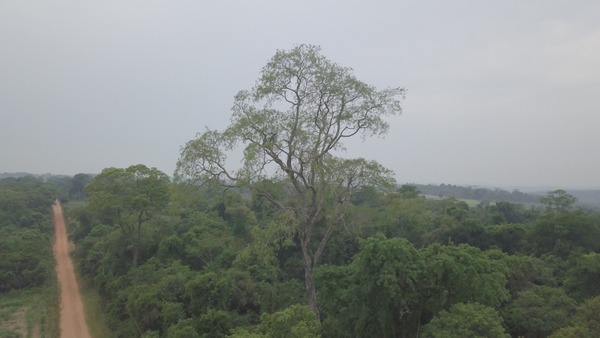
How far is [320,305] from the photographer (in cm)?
1350

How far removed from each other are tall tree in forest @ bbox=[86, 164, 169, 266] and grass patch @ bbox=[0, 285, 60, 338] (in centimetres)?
482

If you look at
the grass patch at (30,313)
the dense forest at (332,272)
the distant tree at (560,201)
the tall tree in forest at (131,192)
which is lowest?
the grass patch at (30,313)

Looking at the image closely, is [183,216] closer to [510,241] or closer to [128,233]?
[128,233]

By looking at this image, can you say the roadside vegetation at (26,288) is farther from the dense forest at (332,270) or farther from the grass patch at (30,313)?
the dense forest at (332,270)

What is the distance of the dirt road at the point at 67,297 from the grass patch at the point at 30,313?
36 cm

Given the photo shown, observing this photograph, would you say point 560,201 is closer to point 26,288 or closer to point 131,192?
point 131,192

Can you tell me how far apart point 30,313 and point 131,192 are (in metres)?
7.90

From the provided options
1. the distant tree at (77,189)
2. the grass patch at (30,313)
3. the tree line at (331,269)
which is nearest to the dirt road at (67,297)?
the grass patch at (30,313)

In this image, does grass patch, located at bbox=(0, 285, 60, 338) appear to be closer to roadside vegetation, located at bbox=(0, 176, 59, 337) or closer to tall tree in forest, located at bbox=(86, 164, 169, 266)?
roadside vegetation, located at bbox=(0, 176, 59, 337)

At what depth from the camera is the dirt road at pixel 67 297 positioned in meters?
19.0

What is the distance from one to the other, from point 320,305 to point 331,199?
13.3 feet

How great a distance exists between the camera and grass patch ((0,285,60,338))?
18.5m

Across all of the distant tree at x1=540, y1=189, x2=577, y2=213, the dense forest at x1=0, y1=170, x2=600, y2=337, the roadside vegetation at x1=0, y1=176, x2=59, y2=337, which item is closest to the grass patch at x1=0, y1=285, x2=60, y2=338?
the roadside vegetation at x1=0, y1=176, x2=59, y2=337

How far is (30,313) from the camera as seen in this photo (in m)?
21.3
